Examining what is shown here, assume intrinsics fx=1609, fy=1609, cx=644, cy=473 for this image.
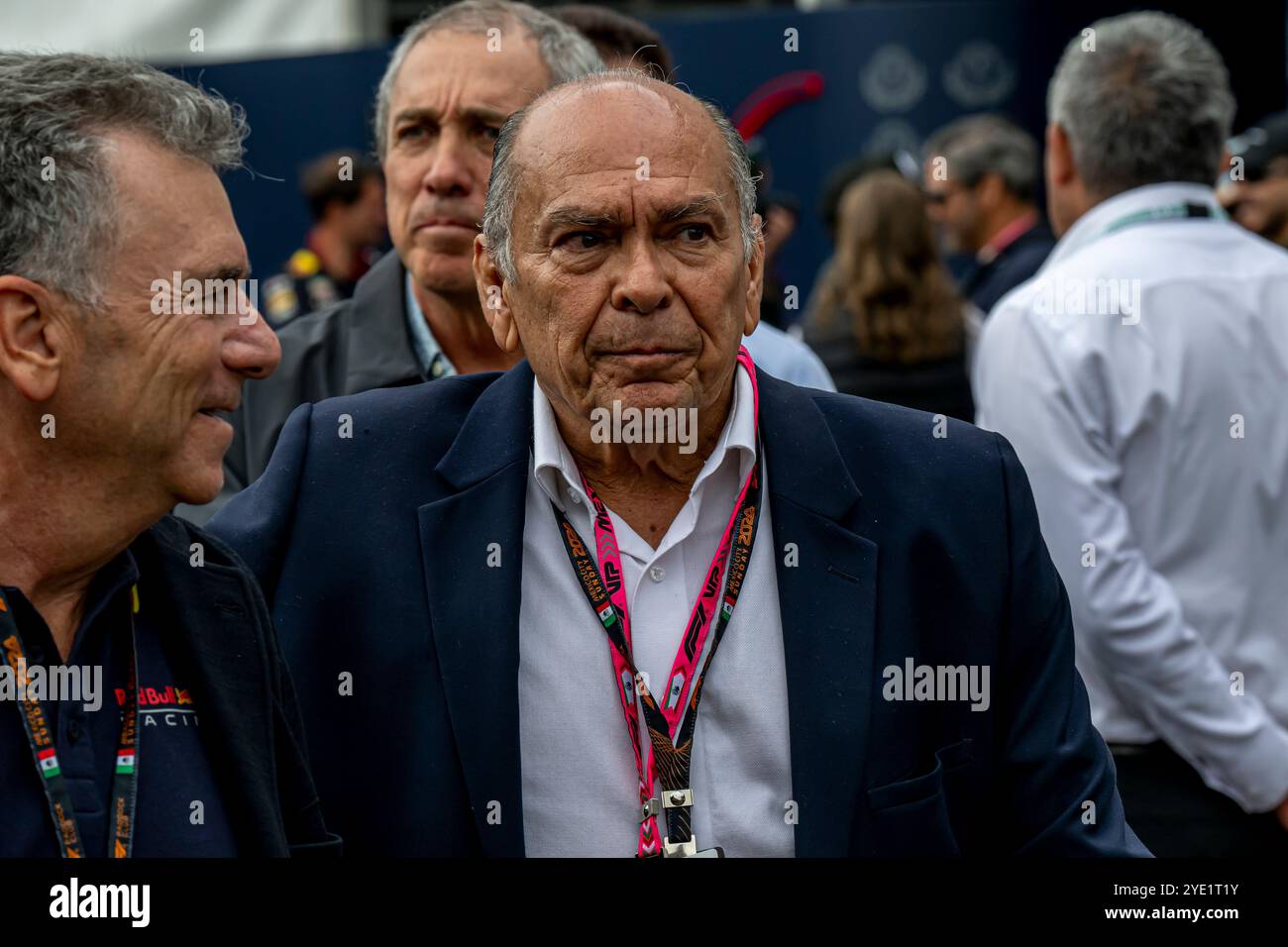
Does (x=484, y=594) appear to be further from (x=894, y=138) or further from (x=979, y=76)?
(x=979, y=76)

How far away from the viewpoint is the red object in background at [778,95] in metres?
7.13

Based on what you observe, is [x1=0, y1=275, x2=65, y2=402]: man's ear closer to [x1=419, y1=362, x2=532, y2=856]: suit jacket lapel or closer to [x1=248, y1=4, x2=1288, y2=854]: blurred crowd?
[x1=419, y1=362, x2=532, y2=856]: suit jacket lapel

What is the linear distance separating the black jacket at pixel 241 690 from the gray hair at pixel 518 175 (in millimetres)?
676

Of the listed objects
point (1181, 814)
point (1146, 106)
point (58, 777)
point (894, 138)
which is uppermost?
point (894, 138)

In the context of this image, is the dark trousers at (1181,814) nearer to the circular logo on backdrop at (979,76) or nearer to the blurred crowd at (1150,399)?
the blurred crowd at (1150,399)

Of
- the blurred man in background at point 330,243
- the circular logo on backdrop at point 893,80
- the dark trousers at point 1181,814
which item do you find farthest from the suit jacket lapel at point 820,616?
the blurred man in background at point 330,243

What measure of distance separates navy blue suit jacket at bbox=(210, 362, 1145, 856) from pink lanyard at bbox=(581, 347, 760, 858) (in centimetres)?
5

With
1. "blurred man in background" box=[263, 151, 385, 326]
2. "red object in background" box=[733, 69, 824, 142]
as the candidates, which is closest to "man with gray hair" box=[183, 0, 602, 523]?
"red object in background" box=[733, 69, 824, 142]

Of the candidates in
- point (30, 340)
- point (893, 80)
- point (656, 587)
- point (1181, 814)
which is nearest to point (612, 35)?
point (656, 587)

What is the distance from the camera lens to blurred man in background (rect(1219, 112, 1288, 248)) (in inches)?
247

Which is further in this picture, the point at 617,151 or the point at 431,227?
the point at 431,227

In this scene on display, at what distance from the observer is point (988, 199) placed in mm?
6465

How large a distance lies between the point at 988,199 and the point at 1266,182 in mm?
1080
